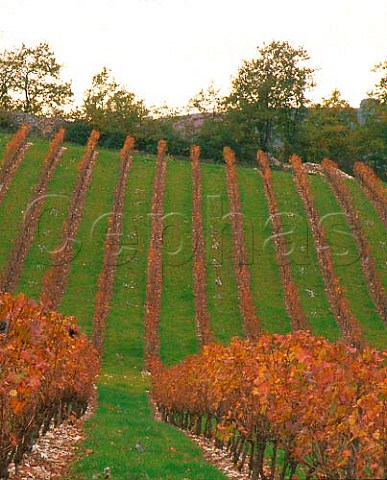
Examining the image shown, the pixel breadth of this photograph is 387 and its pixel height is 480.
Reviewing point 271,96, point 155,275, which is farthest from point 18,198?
point 271,96

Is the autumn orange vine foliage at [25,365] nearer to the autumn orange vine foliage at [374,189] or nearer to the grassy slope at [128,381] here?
the grassy slope at [128,381]

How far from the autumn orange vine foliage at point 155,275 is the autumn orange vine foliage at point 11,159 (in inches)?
516

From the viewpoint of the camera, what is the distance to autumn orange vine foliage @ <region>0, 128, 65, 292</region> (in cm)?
4841

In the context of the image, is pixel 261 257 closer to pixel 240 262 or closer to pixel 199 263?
pixel 240 262

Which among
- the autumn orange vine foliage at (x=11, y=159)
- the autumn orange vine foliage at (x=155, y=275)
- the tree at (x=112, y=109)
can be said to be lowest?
the autumn orange vine foliage at (x=155, y=275)

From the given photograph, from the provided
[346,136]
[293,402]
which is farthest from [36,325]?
[346,136]

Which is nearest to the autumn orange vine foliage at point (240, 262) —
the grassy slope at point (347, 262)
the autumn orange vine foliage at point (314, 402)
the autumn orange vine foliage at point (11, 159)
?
the grassy slope at point (347, 262)

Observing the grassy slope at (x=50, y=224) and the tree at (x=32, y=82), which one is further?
the tree at (x=32, y=82)

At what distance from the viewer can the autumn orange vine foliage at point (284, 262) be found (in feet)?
153

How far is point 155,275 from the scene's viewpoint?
51781 mm

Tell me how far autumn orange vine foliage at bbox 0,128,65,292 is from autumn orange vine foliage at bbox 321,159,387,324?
2586 cm

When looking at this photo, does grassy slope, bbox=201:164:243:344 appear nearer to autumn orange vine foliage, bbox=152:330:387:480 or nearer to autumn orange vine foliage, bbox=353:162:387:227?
autumn orange vine foliage, bbox=353:162:387:227

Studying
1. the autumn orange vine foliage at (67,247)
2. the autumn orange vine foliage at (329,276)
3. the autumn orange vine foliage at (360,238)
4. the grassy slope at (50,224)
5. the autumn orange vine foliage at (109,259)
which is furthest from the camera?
the autumn orange vine foliage at (360,238)

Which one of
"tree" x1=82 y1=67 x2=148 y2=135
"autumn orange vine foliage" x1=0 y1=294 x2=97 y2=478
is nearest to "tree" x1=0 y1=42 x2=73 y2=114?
"tree" x1=82 y1=67 x2=148 y2=135
